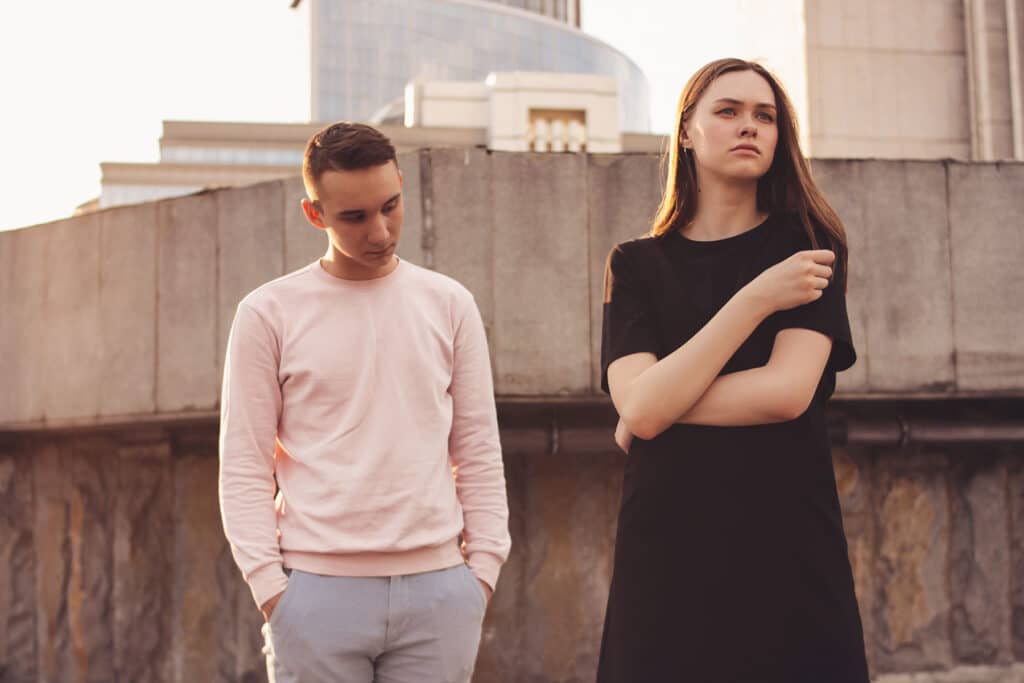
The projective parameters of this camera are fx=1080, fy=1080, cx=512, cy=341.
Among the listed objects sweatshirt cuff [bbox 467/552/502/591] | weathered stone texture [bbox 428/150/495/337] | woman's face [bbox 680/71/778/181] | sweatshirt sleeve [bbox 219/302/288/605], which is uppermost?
weathered stone texture [bbox 428/150/495/337]

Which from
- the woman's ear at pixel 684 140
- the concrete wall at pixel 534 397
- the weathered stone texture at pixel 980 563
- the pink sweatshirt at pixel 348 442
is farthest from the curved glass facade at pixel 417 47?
the woman's ear at pixel 684 140

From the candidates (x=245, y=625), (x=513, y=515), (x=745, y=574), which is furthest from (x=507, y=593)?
(x=745, y=574)

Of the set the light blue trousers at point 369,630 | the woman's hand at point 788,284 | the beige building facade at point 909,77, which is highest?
the beige building facade at point 909,77

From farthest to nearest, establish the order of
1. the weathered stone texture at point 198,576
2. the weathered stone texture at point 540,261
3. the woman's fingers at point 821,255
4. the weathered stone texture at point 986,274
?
the weathered stone texture at point 198,576
the weathered stone texture at point 986,274
the weathered stone texture at point 540,261
the woman's fingers at point 821,255

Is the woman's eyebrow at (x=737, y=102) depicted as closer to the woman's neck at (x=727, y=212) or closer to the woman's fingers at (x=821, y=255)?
the woman's neck at (x=727, y=212)

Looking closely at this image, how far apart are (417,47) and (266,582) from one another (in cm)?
9964

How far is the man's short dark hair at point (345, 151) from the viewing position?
2.28 m

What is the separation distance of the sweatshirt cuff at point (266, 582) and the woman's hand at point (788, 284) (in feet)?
3.62

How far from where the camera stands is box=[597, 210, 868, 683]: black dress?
186cm

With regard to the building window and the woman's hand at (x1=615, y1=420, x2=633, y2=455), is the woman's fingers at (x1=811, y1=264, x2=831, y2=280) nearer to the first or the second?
the woman's hand at (x1=615, y1=420, x2=633, y2=455)

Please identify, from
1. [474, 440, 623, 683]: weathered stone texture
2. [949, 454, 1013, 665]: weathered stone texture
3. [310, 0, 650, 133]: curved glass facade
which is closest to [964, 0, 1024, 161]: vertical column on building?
[949, 454, 1013, 665]: weathered stone texture

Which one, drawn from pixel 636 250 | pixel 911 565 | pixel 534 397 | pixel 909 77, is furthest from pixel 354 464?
pixel 909 77

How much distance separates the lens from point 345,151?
2.28 meters

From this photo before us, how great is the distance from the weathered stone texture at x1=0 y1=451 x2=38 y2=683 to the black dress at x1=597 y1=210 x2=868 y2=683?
4.79 m
